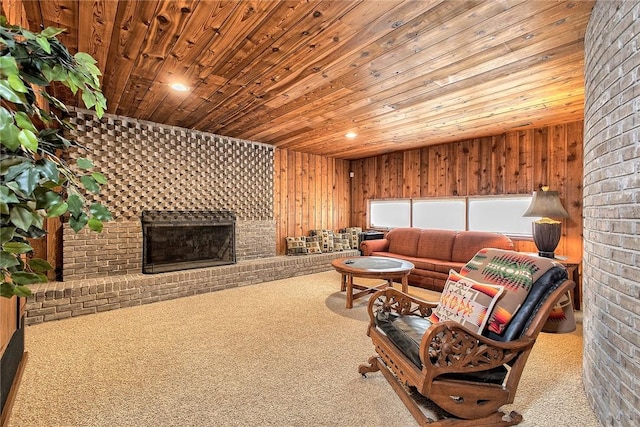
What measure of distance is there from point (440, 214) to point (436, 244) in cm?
88

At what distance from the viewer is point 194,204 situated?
4656 millimetres

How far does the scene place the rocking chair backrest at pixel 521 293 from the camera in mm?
1640

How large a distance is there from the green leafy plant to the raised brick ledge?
2617mm

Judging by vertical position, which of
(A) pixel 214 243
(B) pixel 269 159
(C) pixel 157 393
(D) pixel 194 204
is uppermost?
(B) pixel 269 159

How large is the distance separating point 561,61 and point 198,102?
3.42m

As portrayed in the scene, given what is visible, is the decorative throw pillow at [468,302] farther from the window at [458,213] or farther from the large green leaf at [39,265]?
the window at [458,213]

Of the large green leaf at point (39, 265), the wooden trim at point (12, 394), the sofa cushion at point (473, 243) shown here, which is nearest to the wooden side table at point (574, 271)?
the sofa cushion at point (473, 243)

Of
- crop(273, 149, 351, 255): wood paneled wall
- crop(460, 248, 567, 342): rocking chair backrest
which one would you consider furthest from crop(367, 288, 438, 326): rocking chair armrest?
crop(273, 149, 351, 255): wood paneled wall

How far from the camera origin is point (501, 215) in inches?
193

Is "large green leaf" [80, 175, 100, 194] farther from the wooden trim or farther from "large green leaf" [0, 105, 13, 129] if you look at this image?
the wooden trim

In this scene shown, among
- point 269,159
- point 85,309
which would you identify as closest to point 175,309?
point 85,309

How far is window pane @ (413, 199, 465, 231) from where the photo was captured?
5387 mm

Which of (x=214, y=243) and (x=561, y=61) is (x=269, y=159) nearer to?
(x=214, y=243)

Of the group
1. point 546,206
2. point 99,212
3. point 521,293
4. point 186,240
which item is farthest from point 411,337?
point 186,240
